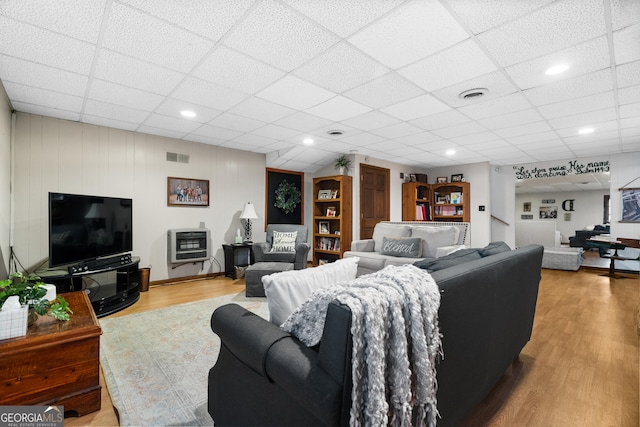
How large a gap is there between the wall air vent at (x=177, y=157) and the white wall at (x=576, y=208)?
12.5 meters

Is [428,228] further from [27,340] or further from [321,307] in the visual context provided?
[27,340]

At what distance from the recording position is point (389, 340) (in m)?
1.02

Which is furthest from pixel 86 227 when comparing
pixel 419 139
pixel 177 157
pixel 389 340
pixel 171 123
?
pixel 419 139

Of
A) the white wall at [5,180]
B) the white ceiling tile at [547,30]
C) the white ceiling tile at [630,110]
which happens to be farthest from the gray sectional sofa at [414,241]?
the white wall at [5,180]

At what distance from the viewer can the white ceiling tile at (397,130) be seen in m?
4.26

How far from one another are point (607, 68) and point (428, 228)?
2717 mm

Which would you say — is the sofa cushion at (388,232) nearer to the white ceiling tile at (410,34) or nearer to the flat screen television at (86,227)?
the white ceiling tile at (410,34)

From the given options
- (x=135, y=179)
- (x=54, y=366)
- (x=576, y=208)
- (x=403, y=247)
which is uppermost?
(x=135, y=179)

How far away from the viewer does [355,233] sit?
6.11 meters

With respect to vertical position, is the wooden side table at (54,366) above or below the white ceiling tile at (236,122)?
below

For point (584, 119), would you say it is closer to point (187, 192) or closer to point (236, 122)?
point (236, 122)

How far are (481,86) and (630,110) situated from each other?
6.95 feet

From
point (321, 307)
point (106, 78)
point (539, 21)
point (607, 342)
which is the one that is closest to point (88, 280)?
point (106, 78)

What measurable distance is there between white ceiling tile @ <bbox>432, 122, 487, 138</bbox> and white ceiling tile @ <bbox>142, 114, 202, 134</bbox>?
353cm
